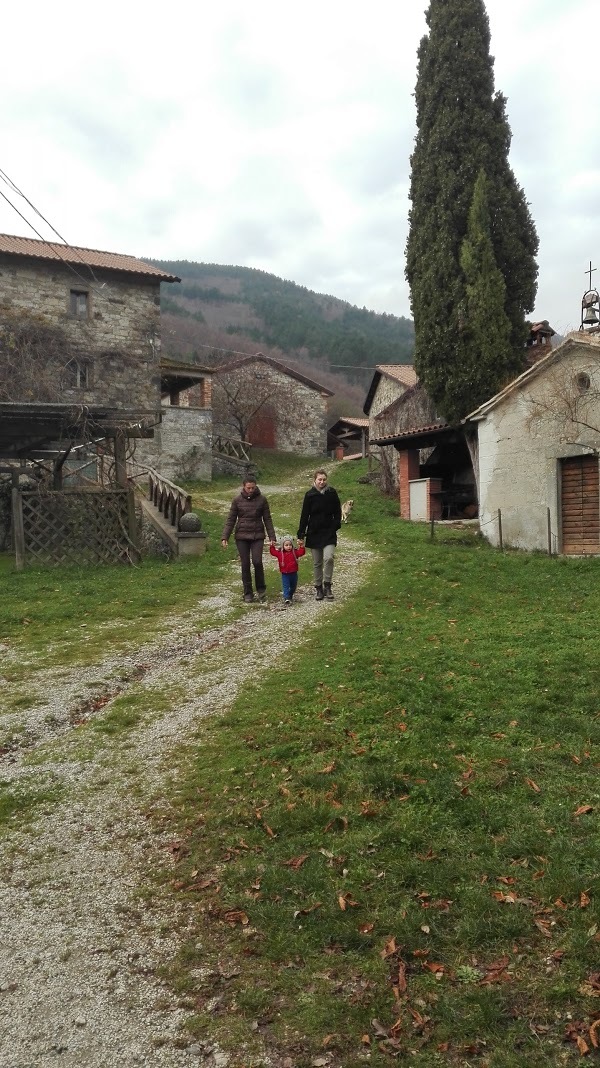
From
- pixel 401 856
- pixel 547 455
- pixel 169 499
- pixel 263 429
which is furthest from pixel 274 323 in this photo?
pixel 401 856

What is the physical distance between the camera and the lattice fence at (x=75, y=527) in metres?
13.0

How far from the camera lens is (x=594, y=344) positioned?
1347 centimetres

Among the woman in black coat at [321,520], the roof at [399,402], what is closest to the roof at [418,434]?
the roof at [399,402]

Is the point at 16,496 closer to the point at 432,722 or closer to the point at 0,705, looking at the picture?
the point at 0,705

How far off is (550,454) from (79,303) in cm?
1846

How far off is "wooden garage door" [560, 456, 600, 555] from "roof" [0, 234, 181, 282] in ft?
60.8

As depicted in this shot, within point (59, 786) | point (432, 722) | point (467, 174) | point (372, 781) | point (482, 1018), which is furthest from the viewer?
point (467, 174)

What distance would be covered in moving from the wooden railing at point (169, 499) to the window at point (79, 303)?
10218mm

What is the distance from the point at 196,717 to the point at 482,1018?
137 inches

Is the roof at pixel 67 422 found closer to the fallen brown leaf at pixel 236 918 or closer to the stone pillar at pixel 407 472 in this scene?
the stone pillar at pixel 407 472

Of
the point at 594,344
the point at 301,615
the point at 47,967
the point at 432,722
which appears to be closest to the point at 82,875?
the point at 47,967

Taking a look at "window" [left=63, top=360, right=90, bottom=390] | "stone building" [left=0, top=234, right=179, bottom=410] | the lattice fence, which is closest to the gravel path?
the lattice fence

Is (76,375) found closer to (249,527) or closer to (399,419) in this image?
(399,419)

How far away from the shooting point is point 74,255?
25.2 meters
